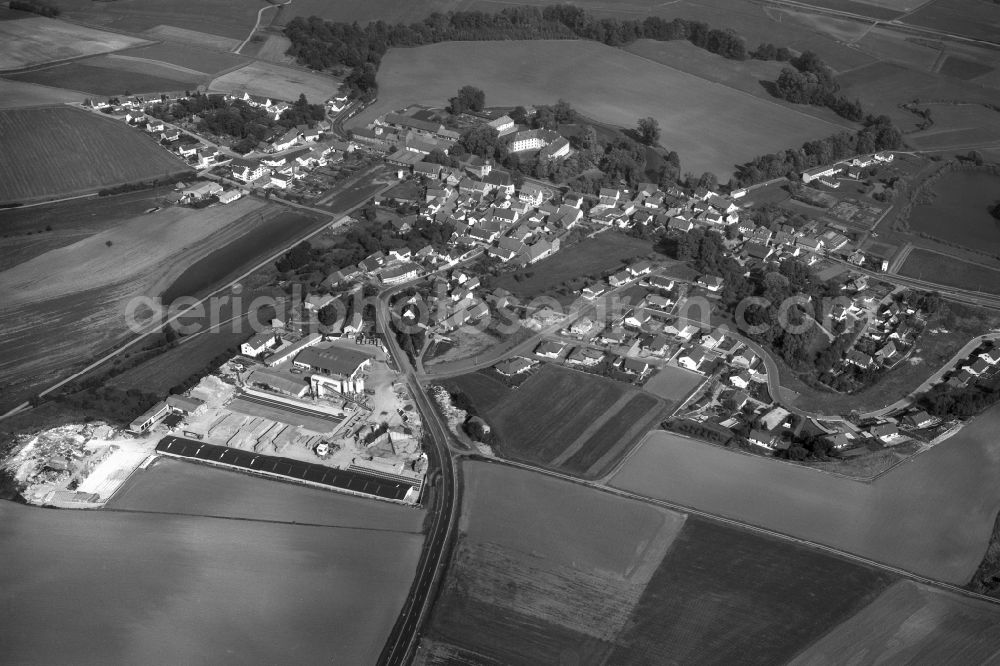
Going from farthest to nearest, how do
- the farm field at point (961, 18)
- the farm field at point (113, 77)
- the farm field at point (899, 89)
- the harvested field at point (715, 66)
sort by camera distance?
the farm field at point (961, 18), the harvested field at point (715, 66), the farm field at point (899, 89), the farm field at point (113, 77)

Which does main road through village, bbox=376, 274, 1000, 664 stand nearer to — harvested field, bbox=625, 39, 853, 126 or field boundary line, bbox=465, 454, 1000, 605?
field boundary line, bbox=465, 454, 1000, 605

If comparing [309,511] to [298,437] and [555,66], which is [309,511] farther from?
[555,66]

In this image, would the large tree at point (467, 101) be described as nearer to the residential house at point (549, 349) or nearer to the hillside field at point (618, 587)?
the residential house at point (549, 349)

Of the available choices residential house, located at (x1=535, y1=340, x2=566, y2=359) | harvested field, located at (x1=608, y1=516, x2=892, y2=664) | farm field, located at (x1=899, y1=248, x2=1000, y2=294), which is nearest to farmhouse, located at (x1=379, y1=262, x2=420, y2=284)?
residential house, located at (x1=535, y1=340, x2=566, y2=359)

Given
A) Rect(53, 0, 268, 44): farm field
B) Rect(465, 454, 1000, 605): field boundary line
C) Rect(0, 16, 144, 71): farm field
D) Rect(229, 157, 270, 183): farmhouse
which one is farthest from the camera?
Rect(53, 0, 268, 44): farm field

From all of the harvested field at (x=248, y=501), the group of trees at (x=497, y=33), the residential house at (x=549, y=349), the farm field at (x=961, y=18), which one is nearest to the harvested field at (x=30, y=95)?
the group of trees at (x=497, y=33)
